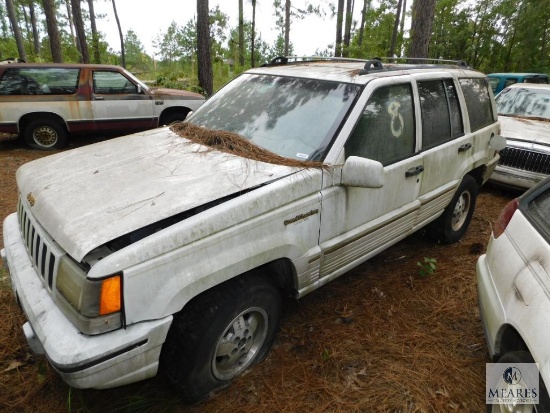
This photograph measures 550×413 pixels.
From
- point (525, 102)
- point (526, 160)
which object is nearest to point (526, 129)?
point (526, 160)

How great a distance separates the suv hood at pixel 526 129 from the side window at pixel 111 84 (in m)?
7.16

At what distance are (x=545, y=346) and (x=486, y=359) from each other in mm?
1188

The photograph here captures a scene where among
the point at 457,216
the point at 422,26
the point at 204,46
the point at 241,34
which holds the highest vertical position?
the point at 241,34

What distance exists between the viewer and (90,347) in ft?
5.47

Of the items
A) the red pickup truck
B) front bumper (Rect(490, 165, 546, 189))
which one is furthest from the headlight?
the red pickup truck

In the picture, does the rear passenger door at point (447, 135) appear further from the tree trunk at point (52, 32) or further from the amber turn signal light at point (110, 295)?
the tree trunk at point (52, 32)

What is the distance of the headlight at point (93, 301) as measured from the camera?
65.7 inches

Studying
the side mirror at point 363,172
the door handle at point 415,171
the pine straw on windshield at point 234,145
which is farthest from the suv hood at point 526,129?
the pine straw on windshield at point 234,145

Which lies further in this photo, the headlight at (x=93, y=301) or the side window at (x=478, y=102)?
the side window at (x=478, y=102)

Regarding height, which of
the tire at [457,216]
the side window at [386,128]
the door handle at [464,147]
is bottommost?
the tire at [457,216]

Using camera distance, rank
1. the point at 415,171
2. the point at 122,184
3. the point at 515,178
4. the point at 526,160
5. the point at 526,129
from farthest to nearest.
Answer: the point at 526,129, the point at 515,178, the point at 526,160, the point at 415,171, the point at 122,184

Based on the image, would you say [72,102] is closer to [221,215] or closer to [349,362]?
[221,215]

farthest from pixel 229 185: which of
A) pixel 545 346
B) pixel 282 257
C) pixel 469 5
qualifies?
pixel 469 5

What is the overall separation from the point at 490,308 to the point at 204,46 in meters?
Result: 10.4
